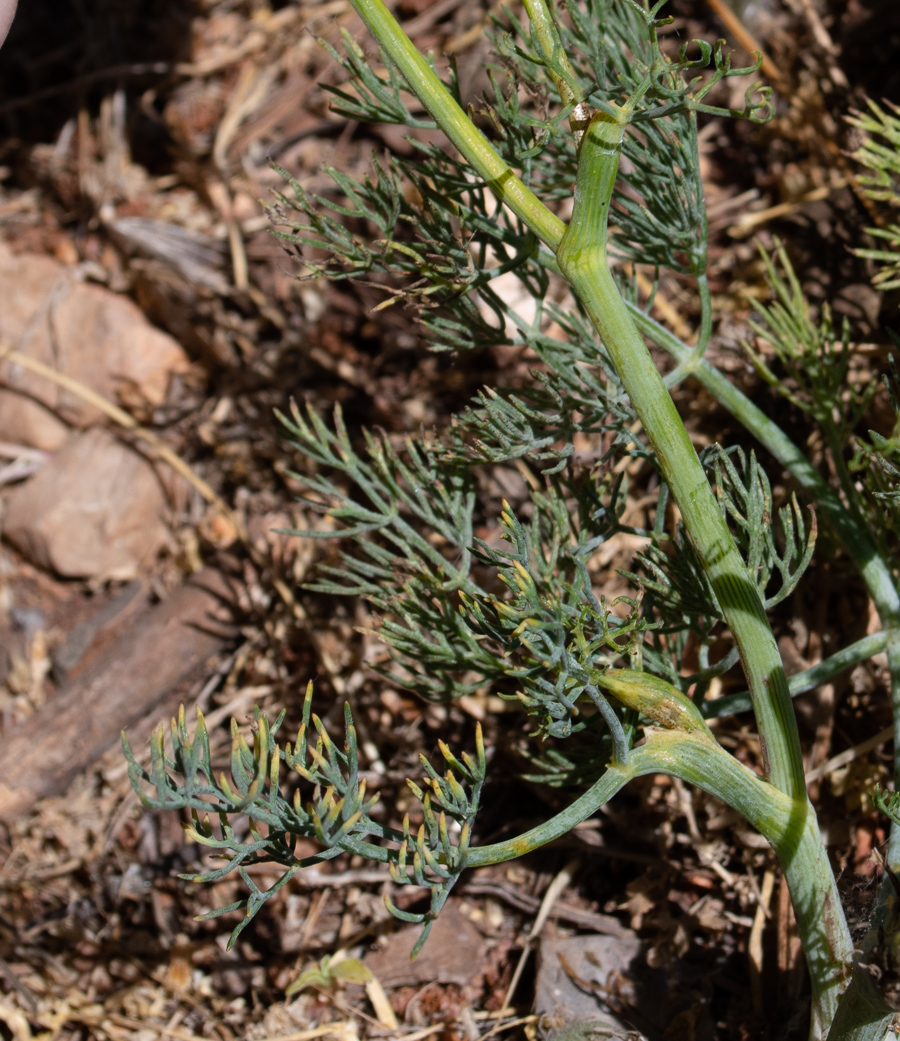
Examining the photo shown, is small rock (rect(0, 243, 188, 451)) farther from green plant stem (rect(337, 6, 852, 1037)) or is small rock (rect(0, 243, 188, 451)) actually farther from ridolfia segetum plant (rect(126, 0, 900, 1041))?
green plant stem (rect(337, 6, 852, 1037))

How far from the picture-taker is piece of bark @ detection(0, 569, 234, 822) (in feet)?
6.99

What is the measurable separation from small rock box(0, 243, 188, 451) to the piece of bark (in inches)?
30.5

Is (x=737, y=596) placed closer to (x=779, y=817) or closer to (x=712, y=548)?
(x=712, y=548)

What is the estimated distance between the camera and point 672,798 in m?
1.68

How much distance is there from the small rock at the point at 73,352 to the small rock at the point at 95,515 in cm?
18

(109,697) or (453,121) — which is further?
(109,697)

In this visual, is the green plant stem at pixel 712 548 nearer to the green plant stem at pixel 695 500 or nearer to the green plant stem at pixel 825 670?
the green plant stem at pixel 695 500

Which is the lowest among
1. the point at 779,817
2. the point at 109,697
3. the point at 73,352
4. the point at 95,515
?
the point at 779,817

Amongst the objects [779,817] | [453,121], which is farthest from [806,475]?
[453,121]

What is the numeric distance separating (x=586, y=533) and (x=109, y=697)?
1.40 m

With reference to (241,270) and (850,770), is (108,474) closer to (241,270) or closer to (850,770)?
(241,270)

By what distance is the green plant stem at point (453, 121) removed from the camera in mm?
1026

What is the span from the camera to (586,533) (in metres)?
1.33

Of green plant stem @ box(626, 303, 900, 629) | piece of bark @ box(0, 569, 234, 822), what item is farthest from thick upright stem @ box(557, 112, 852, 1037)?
piece of bark @ box(0, 569, 234, 822)
